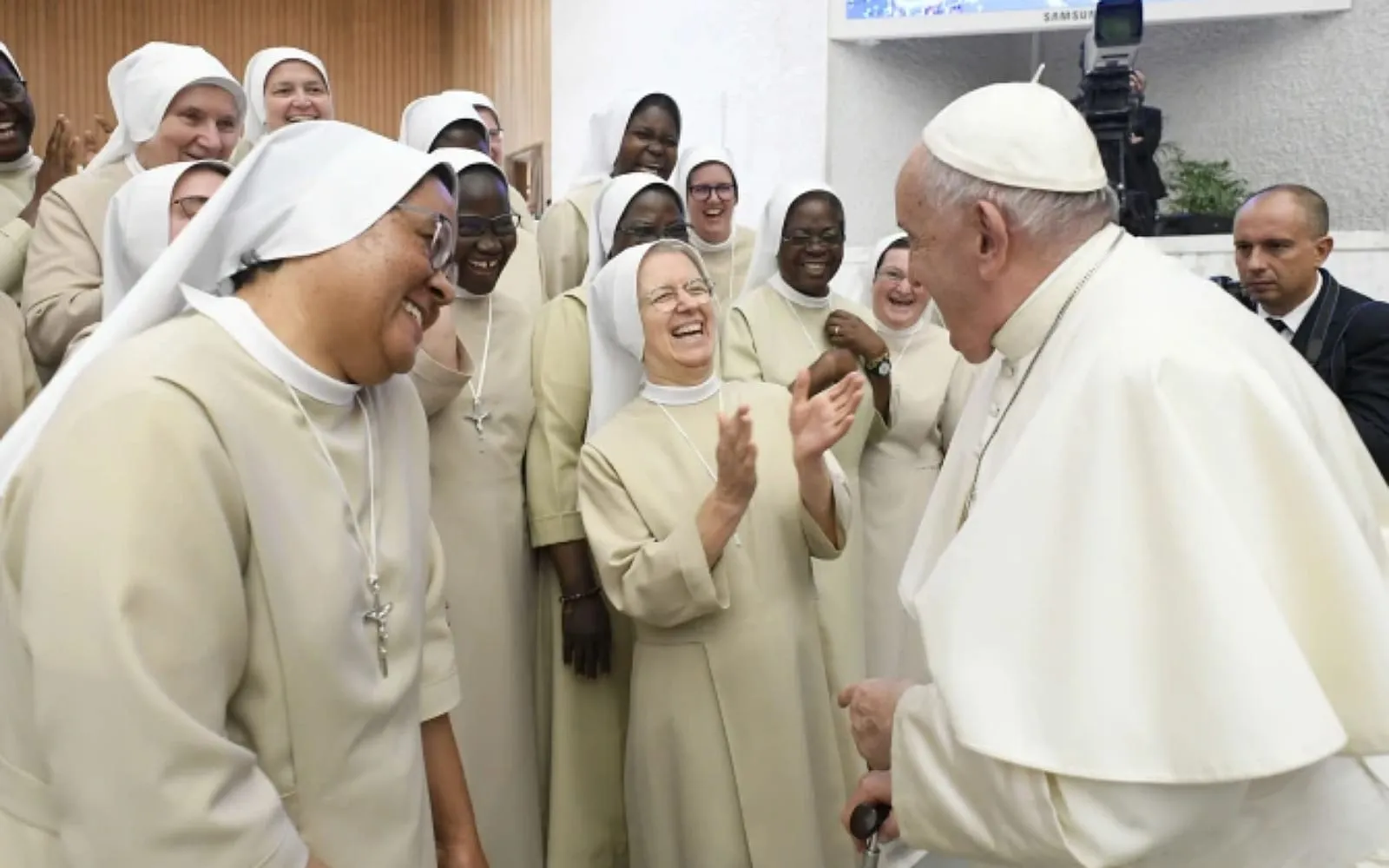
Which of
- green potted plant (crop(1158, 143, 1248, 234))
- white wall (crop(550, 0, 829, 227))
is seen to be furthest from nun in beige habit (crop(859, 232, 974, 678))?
white wall (crop(550, 0, 829, 227))

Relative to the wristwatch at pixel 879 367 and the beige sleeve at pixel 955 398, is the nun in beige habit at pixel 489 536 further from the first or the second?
the beige sleeve at pixel 955 398

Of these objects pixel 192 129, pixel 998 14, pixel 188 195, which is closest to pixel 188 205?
pixel 188 195

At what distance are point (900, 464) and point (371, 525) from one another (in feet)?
8.64

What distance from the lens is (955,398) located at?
4238 mm

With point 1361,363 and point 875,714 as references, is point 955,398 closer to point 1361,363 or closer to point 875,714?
point 1361,363

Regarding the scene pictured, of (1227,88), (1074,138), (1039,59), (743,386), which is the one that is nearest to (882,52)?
(1039,59)

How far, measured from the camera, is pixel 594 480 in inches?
115

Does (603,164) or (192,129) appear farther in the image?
(603,164)

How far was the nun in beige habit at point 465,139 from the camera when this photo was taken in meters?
3.81

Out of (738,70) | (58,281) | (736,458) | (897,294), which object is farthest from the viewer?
(738,70)

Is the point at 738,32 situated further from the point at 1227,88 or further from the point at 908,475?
the point at 908,475

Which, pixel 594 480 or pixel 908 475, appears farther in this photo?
pixel 908 475

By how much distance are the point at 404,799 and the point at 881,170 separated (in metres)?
7.85

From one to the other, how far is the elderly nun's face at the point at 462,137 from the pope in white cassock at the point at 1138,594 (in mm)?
2615
